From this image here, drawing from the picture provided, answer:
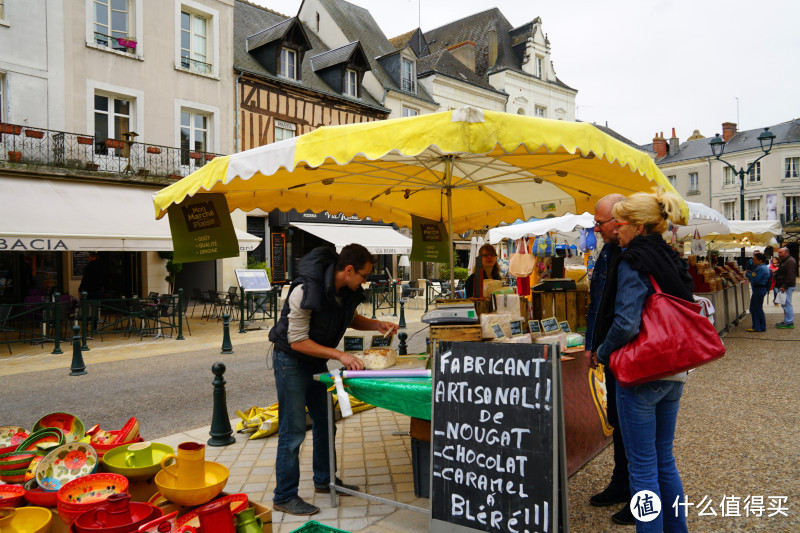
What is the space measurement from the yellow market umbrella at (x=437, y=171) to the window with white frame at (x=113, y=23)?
12.3 meters

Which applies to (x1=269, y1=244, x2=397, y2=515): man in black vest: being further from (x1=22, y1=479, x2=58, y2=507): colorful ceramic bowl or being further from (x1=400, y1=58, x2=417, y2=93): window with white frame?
(x1=400, y1=58, x2=417, y2=93): window with white frame

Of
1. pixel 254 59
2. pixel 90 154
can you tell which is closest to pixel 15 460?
pixel 90 154

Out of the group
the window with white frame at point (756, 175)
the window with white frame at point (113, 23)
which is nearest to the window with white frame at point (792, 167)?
the window with white frame at point (756, 175)

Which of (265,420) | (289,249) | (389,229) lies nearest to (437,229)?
(265,420)

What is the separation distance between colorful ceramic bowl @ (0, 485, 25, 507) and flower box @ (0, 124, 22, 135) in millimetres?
12245

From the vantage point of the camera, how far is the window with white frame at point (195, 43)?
1608cm

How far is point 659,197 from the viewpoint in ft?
8.64

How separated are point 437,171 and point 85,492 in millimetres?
3451

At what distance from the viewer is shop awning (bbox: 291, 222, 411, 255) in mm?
18250

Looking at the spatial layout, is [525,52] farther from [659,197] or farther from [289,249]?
[659,197]

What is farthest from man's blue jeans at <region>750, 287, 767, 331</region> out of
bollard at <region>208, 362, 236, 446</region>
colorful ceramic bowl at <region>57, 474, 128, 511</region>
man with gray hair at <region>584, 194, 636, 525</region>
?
colorful ceramic bowl at <region>57, 474, 128, 511</region>

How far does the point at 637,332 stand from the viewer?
8.09 feet

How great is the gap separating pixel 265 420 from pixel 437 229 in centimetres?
307

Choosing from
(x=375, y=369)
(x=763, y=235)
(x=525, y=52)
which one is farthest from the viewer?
(x=525, y=52)
